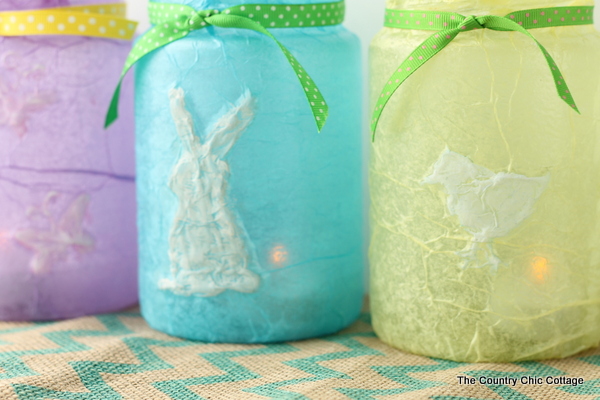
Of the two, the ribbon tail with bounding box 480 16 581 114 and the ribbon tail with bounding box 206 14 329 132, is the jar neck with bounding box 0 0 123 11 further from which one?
the ribbon tail with bounding box 480 16 581 114

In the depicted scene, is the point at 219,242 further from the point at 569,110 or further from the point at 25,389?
the point at 569,110

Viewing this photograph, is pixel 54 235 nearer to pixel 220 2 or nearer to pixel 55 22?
pixel 55 22

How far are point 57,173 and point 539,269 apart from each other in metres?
0.60

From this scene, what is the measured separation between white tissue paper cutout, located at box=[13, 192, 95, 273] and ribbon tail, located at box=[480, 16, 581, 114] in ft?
1.82

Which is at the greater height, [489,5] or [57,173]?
[489,5]

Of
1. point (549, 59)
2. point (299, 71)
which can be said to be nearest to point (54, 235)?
point (299, 71)

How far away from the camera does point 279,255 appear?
94 cm

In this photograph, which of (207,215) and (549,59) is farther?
(207,215)

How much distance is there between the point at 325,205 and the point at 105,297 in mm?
342

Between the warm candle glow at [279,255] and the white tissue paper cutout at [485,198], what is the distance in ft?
0.65

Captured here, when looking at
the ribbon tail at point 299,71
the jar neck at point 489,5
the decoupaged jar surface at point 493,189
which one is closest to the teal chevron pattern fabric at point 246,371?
the decoupaged jar surface at point 493,189

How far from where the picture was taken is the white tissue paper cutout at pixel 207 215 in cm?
91

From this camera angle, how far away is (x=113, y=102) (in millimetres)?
1021

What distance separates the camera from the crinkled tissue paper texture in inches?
40.1
